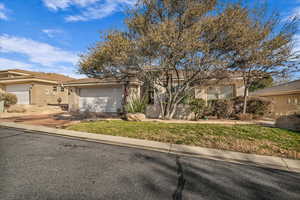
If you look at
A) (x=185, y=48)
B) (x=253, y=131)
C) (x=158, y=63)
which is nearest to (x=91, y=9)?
(x=158, y=63)

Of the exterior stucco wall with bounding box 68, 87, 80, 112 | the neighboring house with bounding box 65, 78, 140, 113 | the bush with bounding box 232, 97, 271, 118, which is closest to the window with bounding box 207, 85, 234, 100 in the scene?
the bush with bounding box 232, 97, 271, 118

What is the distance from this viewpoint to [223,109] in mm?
9266

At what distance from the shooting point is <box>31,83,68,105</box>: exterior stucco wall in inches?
666

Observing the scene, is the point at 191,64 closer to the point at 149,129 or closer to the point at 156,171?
the point at 149,129

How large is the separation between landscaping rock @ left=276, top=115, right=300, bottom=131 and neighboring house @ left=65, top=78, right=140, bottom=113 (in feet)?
31.7

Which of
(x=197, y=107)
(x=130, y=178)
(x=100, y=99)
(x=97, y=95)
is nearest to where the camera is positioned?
(x=130, y=178)

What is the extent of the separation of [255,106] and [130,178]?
986 centimetres

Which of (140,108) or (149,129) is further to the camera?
(140,108)

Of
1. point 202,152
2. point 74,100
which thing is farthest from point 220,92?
point 74,100

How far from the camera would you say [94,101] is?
13.9m

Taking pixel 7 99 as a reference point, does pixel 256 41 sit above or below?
above

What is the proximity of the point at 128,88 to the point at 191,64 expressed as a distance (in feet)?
20.9

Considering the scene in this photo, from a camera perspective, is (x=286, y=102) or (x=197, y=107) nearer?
(x=197, y=107)

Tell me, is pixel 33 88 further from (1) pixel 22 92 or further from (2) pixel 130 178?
(2) pixel 130 178
